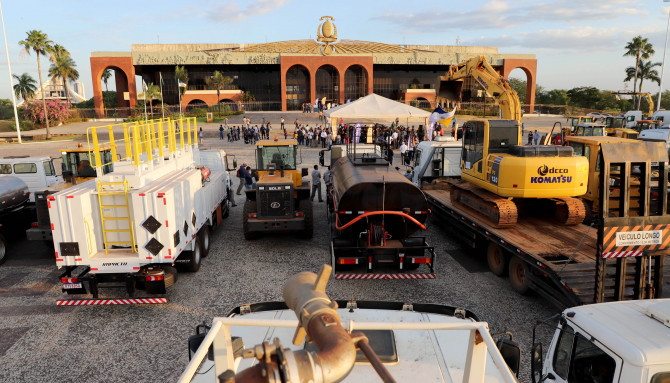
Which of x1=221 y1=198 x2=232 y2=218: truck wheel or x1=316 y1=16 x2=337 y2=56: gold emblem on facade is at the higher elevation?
x1=316 y1=16 x2=337 y2=56: gold emblem on facade

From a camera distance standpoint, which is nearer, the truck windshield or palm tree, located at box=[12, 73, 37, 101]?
the truck windshield

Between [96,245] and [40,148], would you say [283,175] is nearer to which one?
[96,245]

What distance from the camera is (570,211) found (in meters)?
10.3

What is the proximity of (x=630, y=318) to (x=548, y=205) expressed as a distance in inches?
296

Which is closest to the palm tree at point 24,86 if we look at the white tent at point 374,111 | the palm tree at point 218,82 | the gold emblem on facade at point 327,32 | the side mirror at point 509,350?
the palm tree at point 218,82

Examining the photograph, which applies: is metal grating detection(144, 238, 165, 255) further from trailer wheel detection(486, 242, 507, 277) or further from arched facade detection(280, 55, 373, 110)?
arched facade detection(280, 55, 373, 110)

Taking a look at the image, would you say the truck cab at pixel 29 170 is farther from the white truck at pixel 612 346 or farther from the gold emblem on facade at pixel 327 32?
the gold emblem on facade at pixel 327 32

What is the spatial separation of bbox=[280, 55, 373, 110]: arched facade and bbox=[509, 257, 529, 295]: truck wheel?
2210 inches

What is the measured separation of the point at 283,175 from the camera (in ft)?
43.6

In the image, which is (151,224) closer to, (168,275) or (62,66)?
(168,275)

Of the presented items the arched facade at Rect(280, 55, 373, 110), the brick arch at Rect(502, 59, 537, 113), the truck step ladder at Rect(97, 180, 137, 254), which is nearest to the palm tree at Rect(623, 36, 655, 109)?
the brick arch at Rect(502, 59, 537, 113)

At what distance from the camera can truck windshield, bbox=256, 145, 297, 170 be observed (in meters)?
14.0

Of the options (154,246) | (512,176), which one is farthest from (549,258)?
(154,246)

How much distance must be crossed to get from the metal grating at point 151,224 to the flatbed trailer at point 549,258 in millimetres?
7197
